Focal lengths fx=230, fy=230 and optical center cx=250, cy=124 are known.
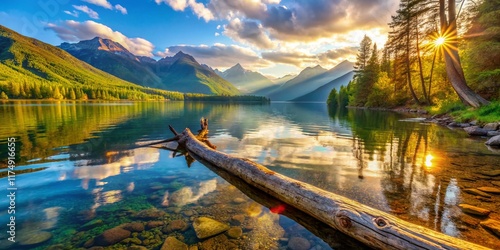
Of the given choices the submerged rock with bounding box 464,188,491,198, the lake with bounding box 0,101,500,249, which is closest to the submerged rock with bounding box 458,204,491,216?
the lake with bounding box 0,101,500,249

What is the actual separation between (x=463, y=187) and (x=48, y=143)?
24.0 m

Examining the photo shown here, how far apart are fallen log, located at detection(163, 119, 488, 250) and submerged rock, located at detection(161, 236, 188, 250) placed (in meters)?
3.38

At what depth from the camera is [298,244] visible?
17.9ft

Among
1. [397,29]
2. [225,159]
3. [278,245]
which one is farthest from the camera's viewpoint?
[397,29]

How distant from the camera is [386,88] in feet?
221

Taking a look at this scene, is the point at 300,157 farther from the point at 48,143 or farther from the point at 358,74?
the point at 358,74

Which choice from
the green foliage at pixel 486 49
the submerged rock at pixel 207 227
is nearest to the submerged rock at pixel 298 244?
the submerged rock at pixel 207 227

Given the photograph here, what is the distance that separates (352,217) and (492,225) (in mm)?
3830

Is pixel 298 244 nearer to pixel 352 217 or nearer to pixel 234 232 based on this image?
pixel 352 217

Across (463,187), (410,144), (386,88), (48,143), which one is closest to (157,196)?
(463,187)

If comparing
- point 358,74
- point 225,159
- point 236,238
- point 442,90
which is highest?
point 358,74

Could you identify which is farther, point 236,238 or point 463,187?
point 463,187

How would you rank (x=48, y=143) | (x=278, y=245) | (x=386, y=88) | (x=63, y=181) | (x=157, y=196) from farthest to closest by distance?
(x=386, y=88)
(x=48, y=143)
(x=63, y=181)
(x=157, y=196)
(x=278, y=245)

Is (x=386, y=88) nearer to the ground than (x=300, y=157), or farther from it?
farther from it
